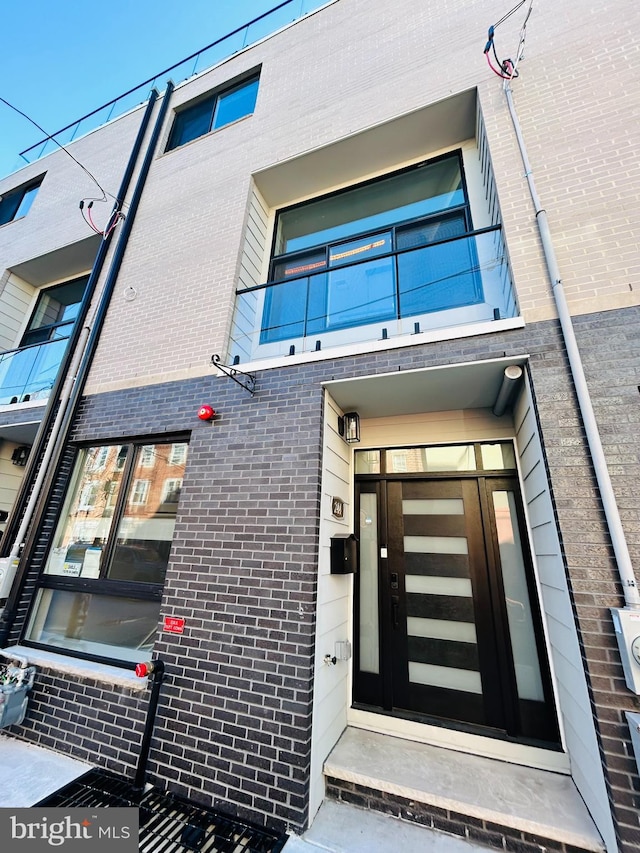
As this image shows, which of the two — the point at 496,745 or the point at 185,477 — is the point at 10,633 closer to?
the point at 185,477

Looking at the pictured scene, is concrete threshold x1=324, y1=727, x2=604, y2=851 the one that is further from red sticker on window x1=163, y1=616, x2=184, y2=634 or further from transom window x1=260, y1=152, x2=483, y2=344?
transom window x1=260, y1=152, x2=483, y2=344

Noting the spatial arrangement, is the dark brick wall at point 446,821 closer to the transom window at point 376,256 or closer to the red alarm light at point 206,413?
the red alarm light at point 206,413

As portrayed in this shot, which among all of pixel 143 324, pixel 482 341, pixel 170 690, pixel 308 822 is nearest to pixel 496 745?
pixel 308 822

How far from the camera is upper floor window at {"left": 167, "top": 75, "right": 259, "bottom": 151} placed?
5.21 meters

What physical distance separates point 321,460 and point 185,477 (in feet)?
4.06

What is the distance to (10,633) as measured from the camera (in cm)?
308

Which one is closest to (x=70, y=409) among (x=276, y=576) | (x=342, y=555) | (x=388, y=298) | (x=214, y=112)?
(x=276, y=576)

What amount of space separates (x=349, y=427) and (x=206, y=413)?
1.31 meters

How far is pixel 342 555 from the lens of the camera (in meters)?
2.69

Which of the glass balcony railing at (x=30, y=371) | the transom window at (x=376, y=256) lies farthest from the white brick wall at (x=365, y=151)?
the glass balcony railing at (x=30, y=371)

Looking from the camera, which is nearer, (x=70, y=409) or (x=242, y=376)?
(x=242, y=376)

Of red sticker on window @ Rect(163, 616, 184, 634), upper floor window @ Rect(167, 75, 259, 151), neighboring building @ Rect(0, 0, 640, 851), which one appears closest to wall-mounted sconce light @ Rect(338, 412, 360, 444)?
neighboring building @ Rect(0, 0, 640, 851)

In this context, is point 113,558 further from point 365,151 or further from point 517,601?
point 365,151

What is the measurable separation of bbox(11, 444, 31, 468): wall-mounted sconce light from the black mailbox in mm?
5044
